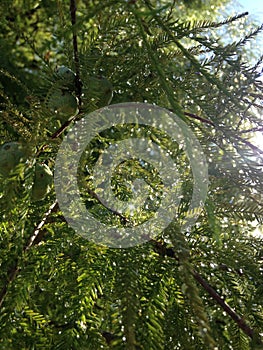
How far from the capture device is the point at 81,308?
40 centimetres

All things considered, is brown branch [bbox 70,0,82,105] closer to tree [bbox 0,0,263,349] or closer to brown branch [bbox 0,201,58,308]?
tree [bbox 0,0,263,349]

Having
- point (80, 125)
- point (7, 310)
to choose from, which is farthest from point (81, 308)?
point (80, 125)

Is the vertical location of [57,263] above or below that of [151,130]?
below

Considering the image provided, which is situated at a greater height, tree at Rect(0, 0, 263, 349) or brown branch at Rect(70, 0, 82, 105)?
brown branch at Rect(70, 0, 82, 105)

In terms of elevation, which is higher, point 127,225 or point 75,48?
point 75,48

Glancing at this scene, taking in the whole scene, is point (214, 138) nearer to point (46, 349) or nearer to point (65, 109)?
point (65, 109)

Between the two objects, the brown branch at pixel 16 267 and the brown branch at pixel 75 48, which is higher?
the brown branch at pixel 75 48

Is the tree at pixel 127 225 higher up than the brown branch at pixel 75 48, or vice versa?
the brown branch at pixel 75 48

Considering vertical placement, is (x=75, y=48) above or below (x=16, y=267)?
above

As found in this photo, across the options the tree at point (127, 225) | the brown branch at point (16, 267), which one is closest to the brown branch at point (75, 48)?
the tree at point (127, 225)

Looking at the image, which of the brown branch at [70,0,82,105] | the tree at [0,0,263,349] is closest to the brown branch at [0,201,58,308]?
the tree at [0,0,263,349]

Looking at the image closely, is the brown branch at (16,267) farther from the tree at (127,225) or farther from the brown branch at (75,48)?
the brown branch at (75,48)

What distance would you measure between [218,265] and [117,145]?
6.8 inches

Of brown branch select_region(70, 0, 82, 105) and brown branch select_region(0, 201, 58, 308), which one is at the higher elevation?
brown branch select_region(70, 0, 82, 105)
